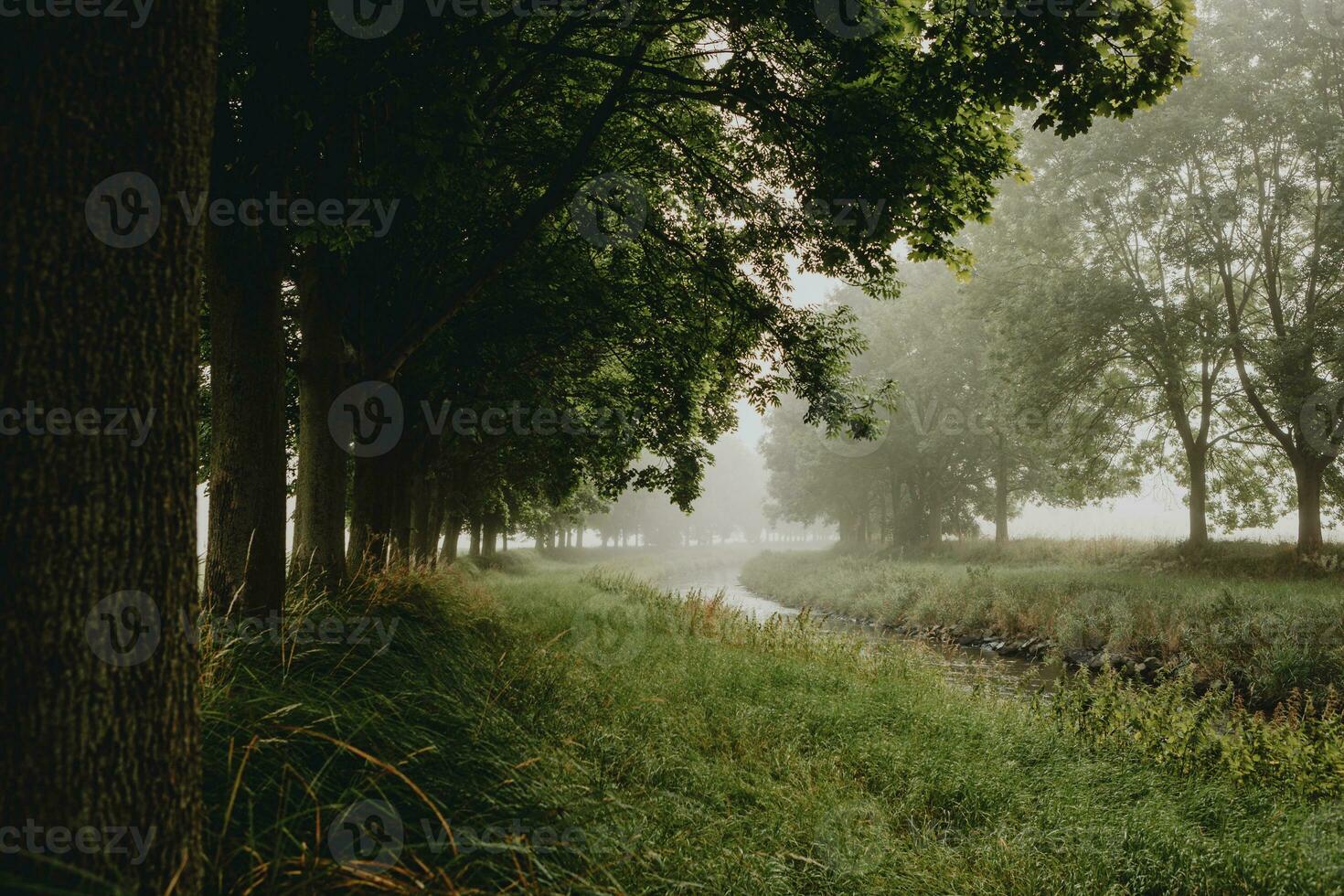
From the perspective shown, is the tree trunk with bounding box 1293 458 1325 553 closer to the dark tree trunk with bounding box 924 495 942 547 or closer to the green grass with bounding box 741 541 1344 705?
the green grass with bounding box 741 541 1344 705

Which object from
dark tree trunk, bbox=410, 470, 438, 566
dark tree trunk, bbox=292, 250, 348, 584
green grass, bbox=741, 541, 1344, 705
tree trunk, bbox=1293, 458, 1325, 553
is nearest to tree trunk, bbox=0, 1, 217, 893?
dark tree trunk, bbox=292, 250, 348, 584

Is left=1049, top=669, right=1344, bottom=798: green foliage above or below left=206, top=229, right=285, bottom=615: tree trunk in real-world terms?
below

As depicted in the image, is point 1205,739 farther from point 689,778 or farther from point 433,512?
point 433,512

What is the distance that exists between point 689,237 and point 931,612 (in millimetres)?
14747

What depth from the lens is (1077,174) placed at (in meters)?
19.0

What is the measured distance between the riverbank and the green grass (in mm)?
3253

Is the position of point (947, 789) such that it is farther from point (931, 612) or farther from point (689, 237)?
point (931, 612)

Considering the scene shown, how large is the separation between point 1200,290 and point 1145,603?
10567 millimetres

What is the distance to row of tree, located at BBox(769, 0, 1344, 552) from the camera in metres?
16.2

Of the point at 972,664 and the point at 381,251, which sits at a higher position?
the point at 381,251

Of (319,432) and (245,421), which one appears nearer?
(245,421)

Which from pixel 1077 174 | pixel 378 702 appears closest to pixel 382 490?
pixel 378 702

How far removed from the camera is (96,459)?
62.8 inches

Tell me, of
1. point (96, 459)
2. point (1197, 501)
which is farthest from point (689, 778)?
point (1197, 501)
